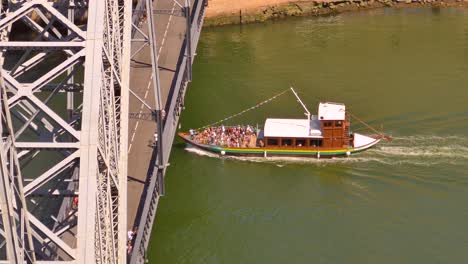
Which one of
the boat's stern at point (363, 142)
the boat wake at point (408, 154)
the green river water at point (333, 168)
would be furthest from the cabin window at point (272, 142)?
the boat's stern at point (363, 142)

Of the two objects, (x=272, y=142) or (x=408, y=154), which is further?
(x=272, y=142)

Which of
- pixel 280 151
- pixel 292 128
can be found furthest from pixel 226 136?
pixel 292 128

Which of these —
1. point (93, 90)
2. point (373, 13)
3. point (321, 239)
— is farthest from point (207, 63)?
point (93, 90)

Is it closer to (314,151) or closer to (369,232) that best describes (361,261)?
(369,232)

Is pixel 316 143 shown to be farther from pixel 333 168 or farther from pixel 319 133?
pixel 333 168

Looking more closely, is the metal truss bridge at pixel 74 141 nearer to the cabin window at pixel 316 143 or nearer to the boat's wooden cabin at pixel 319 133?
the boat's wooden cabin at pixel 319 133

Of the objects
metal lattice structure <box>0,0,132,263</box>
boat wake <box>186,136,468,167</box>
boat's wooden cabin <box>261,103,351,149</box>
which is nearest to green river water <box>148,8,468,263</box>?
boat wake <box>186,136,468,167</box>
